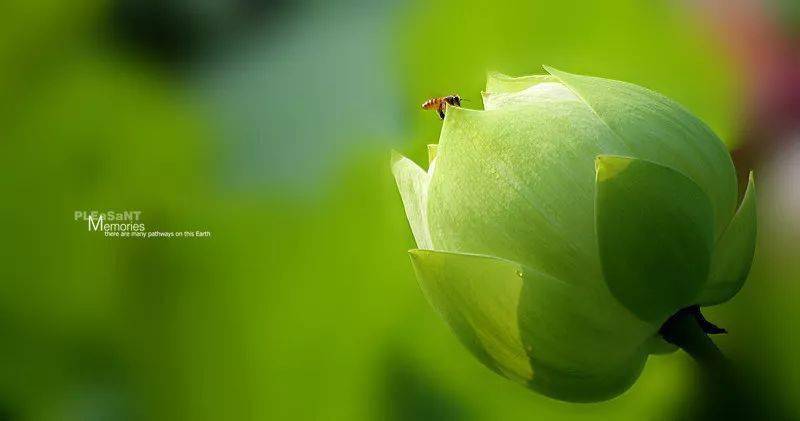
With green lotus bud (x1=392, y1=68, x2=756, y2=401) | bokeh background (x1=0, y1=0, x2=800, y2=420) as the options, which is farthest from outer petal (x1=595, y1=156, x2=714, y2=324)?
bokeh background (x1=0, y1=0, x2=800, y2=420)

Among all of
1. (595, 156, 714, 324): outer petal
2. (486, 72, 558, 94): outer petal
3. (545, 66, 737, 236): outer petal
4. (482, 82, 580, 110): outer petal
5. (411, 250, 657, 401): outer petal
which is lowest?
(411, 250, 657, 401): outer petal

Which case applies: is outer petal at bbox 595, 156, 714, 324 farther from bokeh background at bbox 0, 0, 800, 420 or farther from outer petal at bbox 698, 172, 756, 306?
bokeh background at bbox 0, 0, 800, 420

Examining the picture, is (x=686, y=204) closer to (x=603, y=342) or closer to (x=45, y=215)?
(x=603, y=342)

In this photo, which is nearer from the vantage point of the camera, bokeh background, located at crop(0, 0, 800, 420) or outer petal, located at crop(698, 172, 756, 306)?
outer petal, located at crop(698, 172, 756, 306)

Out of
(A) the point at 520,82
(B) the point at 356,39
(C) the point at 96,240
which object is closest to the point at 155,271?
(C) the point at 96,240

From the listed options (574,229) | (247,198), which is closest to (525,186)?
(574,229)

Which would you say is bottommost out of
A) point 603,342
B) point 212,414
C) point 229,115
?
point 212,414
